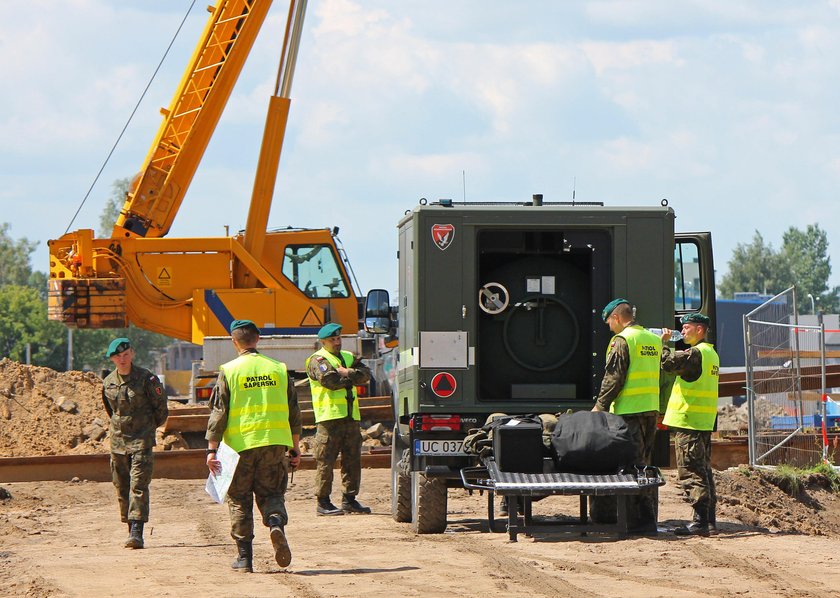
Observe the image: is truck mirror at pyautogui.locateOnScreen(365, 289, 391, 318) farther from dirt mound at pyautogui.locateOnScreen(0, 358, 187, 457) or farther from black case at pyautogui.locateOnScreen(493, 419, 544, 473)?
dirt mound at pyautogui.locateOnScreen(0, 358, 187, 457)

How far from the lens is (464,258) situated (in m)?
12.0

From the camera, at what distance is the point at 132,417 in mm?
12312

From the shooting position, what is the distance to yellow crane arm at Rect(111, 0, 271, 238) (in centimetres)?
2502

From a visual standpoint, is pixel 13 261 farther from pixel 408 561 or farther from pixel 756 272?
pixel 408 561

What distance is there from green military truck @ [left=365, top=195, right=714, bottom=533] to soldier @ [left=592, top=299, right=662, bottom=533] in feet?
1.48

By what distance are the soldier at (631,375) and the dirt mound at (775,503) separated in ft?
6.07

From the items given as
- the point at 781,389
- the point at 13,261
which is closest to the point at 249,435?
the point at 781,389

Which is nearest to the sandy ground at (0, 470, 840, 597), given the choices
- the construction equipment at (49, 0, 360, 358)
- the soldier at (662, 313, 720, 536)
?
the soldier at (662, 313, 720, 536)

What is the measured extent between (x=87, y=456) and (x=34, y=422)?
4773mm

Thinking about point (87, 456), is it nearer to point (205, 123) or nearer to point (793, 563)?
point (205, 123)

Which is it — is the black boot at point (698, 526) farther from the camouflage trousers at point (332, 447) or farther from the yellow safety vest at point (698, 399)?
the camouflage trousers at point (332, 447)

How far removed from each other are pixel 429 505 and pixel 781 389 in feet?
26.6

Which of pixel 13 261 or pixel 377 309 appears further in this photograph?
pixel 13 261

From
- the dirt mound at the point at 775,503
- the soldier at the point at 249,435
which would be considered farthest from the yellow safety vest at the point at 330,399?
the soldier at the point at 249,435
